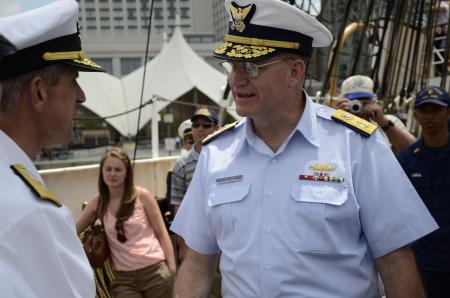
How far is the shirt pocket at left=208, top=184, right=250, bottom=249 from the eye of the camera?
1.90 m

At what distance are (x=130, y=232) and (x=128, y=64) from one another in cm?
7522

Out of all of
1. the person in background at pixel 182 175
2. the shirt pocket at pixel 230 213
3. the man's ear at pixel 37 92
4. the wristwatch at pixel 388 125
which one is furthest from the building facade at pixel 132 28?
the man's ear at pixel 37 92

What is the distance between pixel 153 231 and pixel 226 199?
2115 mm

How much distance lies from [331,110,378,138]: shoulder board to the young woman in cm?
218

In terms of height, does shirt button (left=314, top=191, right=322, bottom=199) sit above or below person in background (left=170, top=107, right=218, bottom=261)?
above

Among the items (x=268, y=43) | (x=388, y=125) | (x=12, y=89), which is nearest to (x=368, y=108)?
(x=388, y=125)

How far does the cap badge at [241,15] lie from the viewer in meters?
2.05

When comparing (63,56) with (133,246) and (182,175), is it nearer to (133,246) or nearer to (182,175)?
(133,246)

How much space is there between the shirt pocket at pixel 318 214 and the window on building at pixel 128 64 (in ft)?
253

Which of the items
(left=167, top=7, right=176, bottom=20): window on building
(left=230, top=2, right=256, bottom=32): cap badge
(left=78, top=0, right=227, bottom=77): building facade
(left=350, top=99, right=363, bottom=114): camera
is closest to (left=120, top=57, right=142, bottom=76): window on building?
(left=78, top=0, right=227, bottom=77): building facade

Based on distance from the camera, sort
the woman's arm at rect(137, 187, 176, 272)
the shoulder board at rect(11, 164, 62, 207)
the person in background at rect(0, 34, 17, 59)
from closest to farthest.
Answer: the person in background at rect(0, 34, 17, 59)
the shoulder board at rect(11, 164, 62, 207)
the woman's arm at rect(137, 187, 176, 272)

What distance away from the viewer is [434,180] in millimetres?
3234

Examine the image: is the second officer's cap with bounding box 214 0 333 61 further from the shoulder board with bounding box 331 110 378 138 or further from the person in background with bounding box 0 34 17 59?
the person in background with bounding box 0 34 17 59

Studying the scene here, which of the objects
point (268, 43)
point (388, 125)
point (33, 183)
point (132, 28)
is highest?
point (132, 28)
